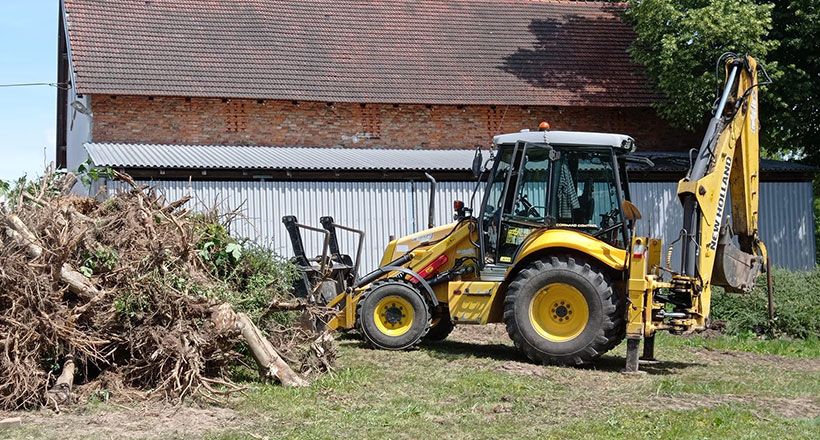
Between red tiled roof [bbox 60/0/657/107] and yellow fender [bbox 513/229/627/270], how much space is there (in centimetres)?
1212

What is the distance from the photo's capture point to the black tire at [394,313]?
12.8 metres

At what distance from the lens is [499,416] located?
29.6 ft

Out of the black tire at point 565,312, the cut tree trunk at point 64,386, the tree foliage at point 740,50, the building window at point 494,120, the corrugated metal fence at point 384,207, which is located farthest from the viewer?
the building window at point 494,120

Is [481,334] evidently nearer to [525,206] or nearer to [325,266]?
[325,266]

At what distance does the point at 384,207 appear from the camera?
2006 cm

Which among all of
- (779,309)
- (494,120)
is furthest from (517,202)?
(494,120)

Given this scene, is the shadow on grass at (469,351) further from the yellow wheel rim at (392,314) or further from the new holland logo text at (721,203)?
the new holland logo text at (721,203)

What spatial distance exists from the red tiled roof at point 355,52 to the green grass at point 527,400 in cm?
1172

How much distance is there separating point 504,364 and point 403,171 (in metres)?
8.87

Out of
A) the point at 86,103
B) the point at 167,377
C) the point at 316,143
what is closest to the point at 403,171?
the point at 316,143

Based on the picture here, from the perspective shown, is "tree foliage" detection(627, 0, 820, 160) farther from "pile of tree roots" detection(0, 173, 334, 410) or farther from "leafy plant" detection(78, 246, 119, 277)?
"leafy plant" detection(78, 246, 119, 277)

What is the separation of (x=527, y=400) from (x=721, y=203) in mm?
3705

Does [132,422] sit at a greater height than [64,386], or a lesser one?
lesser

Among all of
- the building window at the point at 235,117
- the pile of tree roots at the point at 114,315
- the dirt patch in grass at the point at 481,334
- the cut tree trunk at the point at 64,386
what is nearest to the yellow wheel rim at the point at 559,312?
the dirt patch in grass at the point at 481,334
